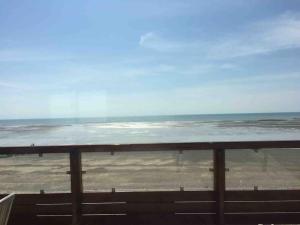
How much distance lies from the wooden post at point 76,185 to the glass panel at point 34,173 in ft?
0.19

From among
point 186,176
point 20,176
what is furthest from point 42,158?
point 186,176

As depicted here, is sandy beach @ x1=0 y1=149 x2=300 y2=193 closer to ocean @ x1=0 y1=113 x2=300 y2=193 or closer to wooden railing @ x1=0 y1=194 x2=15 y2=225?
ocean @ x1=0 y1=113 x2=300 y2=193

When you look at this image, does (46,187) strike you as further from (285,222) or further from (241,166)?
(285,222)

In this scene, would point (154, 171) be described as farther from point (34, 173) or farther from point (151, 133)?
point (151, 133)

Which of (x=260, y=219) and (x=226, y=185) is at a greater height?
(x=226, y=185)

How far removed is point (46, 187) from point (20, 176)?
11.7 inches

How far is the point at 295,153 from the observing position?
16.0 feet

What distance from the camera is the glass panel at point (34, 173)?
15.8 feet

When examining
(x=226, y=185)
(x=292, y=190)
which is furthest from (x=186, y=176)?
(x=292, y=190)

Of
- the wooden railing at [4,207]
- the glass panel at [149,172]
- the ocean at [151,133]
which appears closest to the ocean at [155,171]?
the glass panel at [149,172]

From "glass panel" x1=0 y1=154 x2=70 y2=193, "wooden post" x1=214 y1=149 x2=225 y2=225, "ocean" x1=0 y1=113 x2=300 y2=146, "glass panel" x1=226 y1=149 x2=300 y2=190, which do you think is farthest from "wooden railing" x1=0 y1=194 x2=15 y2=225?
"ocean" x1=0 y1=113 x2=300 y2=146

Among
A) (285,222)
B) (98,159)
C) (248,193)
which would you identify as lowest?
(285,222)

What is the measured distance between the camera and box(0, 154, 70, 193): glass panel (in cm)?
481

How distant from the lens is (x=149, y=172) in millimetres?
4867
